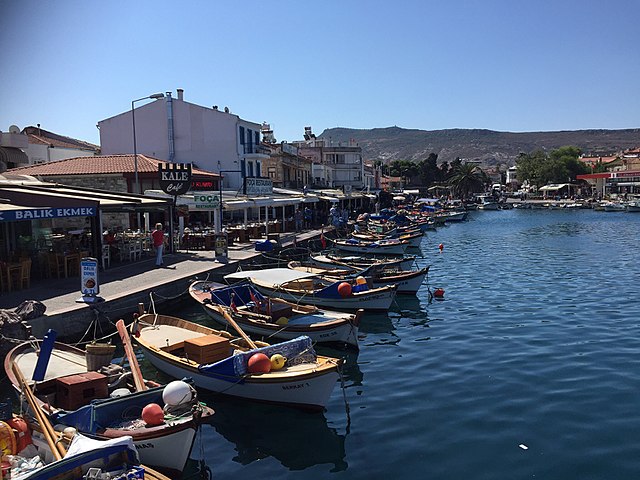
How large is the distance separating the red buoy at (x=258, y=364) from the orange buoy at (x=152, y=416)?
3.08m

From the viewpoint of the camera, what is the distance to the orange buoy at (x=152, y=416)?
10117 mm

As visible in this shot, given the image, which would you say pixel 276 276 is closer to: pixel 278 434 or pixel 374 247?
pixel 278 434

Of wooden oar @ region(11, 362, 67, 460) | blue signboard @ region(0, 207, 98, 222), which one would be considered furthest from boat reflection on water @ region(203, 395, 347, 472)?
blue signboard @ region(0, 207, 98, 222)

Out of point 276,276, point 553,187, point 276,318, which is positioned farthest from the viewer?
point 553,187

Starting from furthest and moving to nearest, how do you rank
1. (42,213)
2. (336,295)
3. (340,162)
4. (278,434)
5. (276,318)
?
(340,162), (336,295), (42,213), (276,318), (278,434)

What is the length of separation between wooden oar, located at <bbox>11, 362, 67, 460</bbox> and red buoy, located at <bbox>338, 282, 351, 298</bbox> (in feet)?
40.0

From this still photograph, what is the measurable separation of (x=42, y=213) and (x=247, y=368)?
11.7m

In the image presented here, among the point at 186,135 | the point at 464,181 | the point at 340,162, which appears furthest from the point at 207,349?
the point at 464,181

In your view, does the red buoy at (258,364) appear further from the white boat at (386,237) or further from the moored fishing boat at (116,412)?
the white boat at (386,237)

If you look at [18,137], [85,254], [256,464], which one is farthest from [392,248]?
[256,464]

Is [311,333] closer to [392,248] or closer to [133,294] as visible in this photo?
[133,294]

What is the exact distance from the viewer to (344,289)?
22.2 m

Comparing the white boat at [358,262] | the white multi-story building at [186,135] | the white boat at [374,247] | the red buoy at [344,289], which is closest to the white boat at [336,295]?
the red buoy at [344,289]

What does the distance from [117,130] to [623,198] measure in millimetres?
99520
